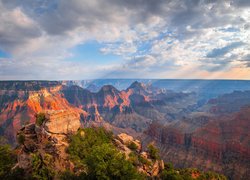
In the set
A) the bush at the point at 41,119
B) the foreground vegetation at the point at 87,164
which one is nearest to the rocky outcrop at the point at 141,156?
the foreground vegetation at the point at 87,164

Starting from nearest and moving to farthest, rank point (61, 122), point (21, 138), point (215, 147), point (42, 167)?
point (42, 167), point (21, 138), point (61, 122), point (215, 147)

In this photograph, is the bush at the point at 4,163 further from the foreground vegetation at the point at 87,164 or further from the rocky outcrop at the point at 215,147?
the rocky outcrop at the point at 215,147

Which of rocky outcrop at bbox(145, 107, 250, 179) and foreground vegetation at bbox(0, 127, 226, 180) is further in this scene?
rocky outcrop at bbox(145, 107, 250, 179)

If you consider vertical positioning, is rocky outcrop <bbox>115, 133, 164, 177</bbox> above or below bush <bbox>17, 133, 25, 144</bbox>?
below

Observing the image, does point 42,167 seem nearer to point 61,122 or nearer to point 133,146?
point 61,122

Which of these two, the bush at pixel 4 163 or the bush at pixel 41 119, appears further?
the bush at pixel 41 119

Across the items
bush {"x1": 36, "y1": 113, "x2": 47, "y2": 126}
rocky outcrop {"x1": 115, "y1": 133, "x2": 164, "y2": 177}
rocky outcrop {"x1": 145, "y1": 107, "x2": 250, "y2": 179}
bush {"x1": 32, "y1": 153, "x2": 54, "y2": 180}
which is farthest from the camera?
rocky outcrop {"x1": 145, "y1": 107, "x2": 250, "y2": 179}

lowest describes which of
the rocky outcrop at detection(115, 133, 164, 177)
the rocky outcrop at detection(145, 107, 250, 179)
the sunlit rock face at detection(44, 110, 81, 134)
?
the rocky outcrop at detection(145, 107, 250, 179)

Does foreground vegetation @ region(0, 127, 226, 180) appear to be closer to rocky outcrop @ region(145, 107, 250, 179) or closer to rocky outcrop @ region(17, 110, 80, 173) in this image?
rocky outcrop @ region(17, 110, 80, 173)

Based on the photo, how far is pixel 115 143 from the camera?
72.4m

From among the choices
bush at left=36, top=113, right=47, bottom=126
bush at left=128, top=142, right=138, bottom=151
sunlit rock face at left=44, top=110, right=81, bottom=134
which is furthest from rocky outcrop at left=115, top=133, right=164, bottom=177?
bush at left=36, top=113, right=47, bottom=126

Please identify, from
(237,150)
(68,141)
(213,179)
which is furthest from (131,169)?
(237,150)

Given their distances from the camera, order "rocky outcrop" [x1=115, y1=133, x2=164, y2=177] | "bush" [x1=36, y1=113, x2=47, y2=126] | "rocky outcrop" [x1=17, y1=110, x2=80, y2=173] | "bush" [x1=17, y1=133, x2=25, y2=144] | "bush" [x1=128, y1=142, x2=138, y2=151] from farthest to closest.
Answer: "bush" [x1=128, y1=142, x2=138, y2=151] → "bush" [x1=36, y1=113, x2=47, y2=126] → "rocky outcrop" [x1=115, y1=133, x2=164, y2=177] → "bush" [x1=17, y1=133, x2=25, y2=144] → "rocky outcrop" [x1=17, y1=110, x2=80, y2=173]

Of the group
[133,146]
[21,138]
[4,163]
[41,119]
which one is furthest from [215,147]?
[4,163]
